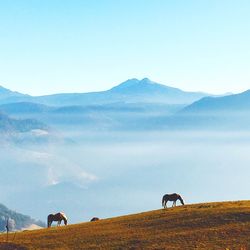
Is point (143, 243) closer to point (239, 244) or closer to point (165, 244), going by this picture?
point (165, 244)

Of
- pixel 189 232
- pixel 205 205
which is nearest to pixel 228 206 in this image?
pixel 205 205

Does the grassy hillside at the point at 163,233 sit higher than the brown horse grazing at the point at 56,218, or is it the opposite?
the brown horse grazing at the point at 56,218

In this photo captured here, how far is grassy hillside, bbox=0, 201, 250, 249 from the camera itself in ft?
141

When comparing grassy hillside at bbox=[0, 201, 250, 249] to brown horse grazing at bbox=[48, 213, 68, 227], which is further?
brown horse grazing at bbox=[48, 213, 68, 227]

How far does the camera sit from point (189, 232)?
46469mm

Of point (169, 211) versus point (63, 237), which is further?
point (169, 211)

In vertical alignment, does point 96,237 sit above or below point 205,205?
below

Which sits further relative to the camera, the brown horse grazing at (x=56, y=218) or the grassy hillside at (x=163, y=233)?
the brown horse grazing at (x=56, y=218)

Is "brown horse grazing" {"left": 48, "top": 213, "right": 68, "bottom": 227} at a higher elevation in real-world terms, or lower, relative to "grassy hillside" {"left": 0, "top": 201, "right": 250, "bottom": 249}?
higher

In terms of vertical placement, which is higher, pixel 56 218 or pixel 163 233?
pixel 56 218

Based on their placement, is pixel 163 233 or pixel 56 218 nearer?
pixel 163 233

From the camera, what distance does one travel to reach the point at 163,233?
47.5 metres

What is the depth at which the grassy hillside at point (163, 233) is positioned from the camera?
141ft

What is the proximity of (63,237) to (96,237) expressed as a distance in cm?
365
